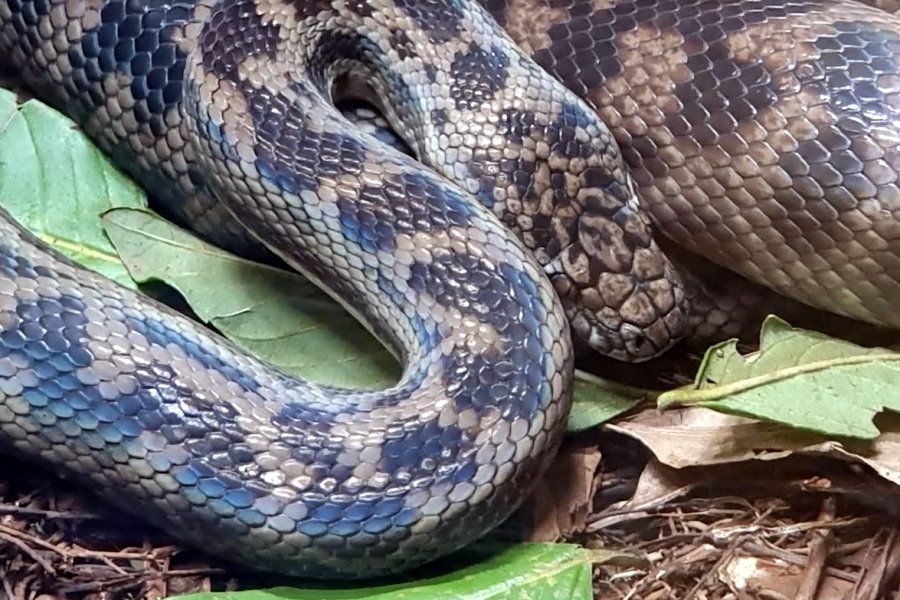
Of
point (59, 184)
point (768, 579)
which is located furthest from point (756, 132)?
point (59, 184)

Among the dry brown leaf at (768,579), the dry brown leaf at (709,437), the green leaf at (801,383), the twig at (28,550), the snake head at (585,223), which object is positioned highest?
the snake head at (585,223)

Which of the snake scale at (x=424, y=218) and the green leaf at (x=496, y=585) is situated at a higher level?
the snake scale at (x=424, y=218)

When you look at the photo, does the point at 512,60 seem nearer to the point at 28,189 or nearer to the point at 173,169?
the point at 173,169

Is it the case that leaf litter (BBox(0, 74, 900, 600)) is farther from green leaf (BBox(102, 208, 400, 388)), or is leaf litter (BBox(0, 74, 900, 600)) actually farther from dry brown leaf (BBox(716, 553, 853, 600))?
green leaf (BBox(102, 208, 400, 388))

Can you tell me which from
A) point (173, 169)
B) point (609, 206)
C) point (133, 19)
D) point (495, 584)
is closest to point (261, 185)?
point (173, 169)

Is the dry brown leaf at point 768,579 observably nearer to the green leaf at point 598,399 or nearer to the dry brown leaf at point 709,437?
the dry brown leaf at point 709,437

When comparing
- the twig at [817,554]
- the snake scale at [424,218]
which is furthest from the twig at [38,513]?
the twig at [817,554]

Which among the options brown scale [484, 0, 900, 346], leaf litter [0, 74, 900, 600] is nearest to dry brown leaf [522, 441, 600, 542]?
leaf litter [0, 74, 900, 600]
